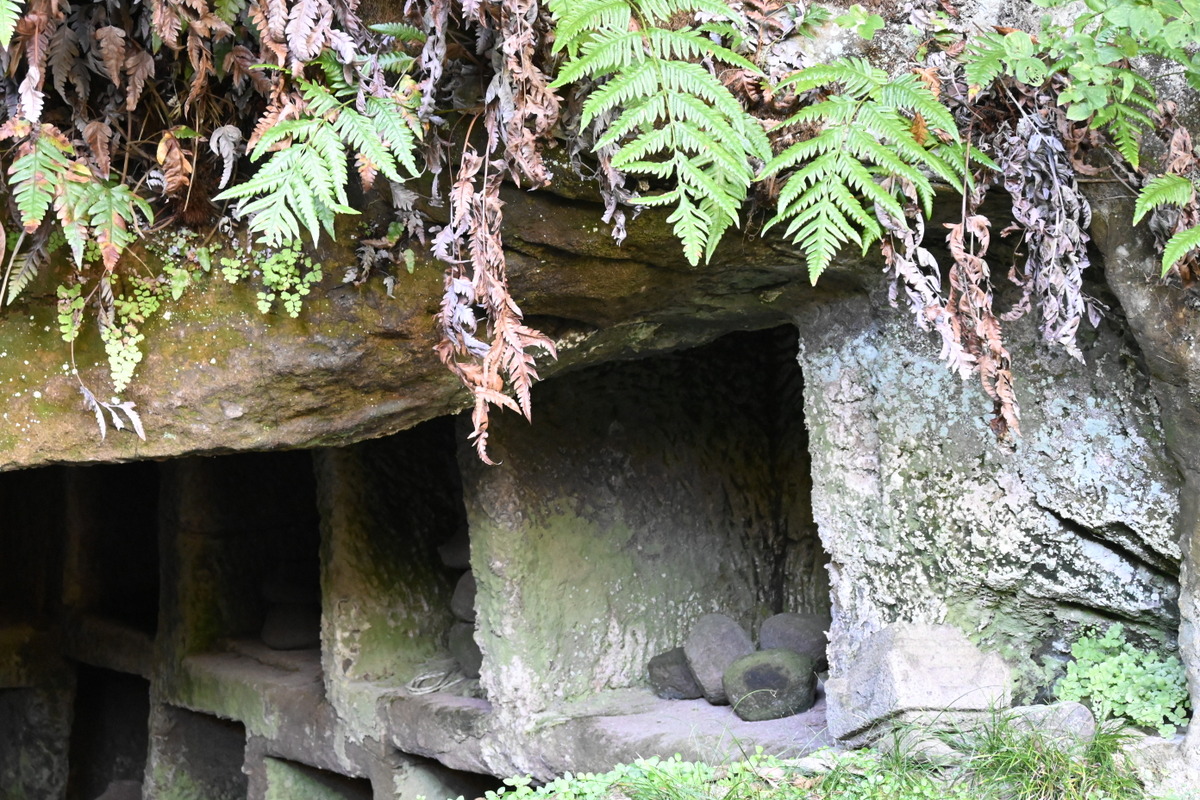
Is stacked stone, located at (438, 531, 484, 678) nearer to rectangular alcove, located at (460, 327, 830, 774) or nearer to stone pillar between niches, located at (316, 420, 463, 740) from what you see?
stone pillar between niches, located at (316, 420, 463, 740)

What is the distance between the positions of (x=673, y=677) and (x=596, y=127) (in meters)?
1.89

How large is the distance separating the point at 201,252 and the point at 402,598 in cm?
204

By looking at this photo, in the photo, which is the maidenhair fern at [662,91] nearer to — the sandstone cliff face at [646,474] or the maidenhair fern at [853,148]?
the maidenhair fern at [853,148]

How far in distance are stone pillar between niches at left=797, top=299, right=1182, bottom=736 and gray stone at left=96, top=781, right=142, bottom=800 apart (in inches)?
181

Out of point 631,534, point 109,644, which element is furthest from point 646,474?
point 109,644

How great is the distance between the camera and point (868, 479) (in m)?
2.55

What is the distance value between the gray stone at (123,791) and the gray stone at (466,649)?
9.30 ft

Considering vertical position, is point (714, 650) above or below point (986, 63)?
below

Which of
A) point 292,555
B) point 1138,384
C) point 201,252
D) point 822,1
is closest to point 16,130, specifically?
point 201,252

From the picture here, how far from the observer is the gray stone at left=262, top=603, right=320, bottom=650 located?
4.61 m

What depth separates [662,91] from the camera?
1780mm

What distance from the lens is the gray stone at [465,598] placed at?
3904 millimetres

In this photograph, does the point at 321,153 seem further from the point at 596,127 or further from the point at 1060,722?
the point at 1060,722

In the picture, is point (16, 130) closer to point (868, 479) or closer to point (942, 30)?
point (942, 30)
